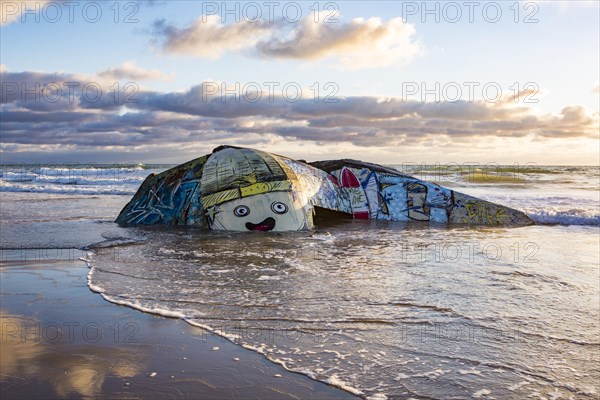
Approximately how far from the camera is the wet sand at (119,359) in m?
2.47

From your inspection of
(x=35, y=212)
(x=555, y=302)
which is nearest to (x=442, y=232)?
(x=555, y=302)

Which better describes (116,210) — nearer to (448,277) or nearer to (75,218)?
(75,218)

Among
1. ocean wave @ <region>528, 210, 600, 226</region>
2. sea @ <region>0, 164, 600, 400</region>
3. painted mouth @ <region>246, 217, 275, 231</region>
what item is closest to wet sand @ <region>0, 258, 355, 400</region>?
sea @ <region>0, 164, 600, 400</region>

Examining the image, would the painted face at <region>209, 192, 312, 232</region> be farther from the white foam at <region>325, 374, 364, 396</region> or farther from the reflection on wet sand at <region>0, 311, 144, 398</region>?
the white foam at <region>325, 374, 364, 396</region>

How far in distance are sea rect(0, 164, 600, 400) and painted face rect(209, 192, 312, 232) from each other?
1.08ft

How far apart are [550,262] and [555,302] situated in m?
1.91

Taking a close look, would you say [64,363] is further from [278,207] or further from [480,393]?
[278,207]

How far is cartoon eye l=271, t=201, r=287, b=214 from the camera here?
7.90 meters

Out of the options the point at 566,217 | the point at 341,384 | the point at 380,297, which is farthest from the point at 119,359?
the point at 566,217

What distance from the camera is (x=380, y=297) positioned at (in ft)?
13.6

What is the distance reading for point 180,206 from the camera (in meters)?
8.64

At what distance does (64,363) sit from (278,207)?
5.29m

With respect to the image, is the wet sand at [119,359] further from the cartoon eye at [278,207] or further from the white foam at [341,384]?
the cartoon eye at [278,207]

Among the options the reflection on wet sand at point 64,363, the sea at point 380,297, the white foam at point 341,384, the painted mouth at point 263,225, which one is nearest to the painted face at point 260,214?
the painted mouth at point 263,225
